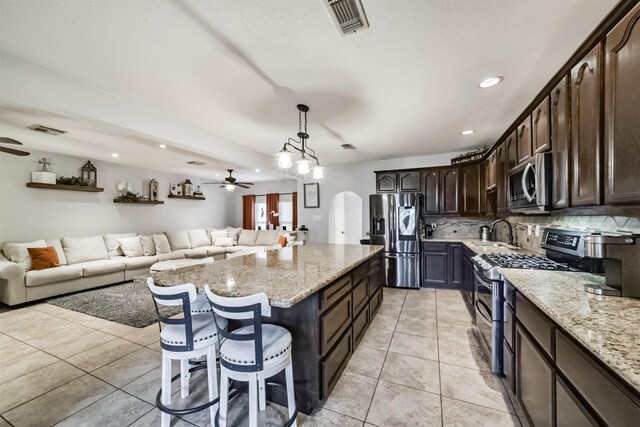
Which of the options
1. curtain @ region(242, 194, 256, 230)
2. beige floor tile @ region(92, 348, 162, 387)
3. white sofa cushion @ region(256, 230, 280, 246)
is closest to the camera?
beige floor tile @ region(92, 348, 162, 387)

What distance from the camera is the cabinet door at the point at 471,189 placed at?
4309 millimetres

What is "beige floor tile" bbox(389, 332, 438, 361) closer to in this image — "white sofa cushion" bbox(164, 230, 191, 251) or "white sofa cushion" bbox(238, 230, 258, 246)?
"white sofa cushion" bbox(238, 230, 258, 246)

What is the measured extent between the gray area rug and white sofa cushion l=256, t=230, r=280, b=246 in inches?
123

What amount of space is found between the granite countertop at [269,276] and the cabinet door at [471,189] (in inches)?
120

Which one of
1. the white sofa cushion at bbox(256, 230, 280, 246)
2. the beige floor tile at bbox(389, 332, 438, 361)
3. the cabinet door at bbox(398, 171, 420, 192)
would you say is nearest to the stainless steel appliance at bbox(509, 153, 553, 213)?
the beige floor tile at bbox(389, 332, 438, 361)

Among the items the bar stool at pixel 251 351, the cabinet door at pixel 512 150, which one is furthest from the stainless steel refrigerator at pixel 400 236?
the bar stool at pixel 251 351

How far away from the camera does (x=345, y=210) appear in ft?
20.5

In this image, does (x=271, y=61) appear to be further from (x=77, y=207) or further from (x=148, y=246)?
(x=77, y=207)

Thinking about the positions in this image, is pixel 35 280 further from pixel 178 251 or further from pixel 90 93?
pixel 90 93

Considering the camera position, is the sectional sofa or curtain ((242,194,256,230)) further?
curtain ((242,194,256,230))

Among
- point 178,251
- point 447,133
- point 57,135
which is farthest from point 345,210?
point 57,135

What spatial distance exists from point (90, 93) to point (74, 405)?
2593 millimetres

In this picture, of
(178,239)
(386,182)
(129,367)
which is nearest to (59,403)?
(129,367)

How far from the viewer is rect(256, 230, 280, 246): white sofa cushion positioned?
7195mm
